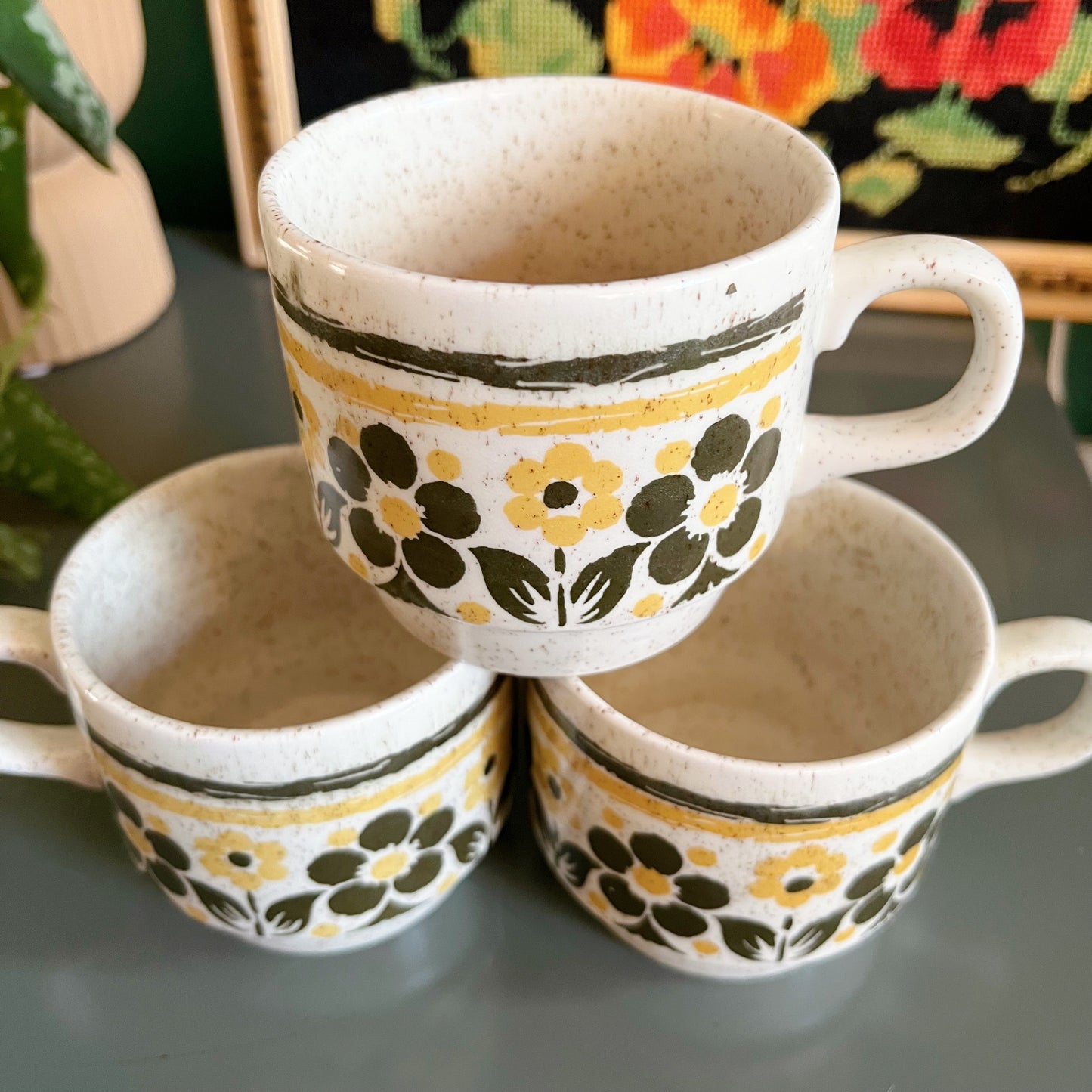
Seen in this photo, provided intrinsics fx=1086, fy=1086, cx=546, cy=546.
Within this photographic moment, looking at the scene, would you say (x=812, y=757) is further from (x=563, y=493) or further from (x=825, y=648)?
(x=563, y=493)

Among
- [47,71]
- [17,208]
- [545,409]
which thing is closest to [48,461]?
[17,208]

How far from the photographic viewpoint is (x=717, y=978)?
0.35 meters

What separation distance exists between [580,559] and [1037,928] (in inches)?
8.6

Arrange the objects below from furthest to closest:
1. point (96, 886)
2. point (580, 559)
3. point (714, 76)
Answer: point (714, 76) → point (96, 886) → point (580, 559)

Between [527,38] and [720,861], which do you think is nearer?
[720,861]

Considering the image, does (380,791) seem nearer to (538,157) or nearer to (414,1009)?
(414,1009)

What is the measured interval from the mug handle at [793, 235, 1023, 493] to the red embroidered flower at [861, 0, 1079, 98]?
0.32 m

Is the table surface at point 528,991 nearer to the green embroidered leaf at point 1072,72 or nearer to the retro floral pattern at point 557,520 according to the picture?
the retro floral pattern at point 557,520

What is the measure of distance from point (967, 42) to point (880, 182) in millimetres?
81

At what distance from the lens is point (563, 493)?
0.27 metres

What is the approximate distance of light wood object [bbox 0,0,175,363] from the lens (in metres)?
0.56

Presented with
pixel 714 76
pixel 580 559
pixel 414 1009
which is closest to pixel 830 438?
pixel 580 559

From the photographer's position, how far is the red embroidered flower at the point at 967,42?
560 millimetres

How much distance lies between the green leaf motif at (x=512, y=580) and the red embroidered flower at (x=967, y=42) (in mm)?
431
